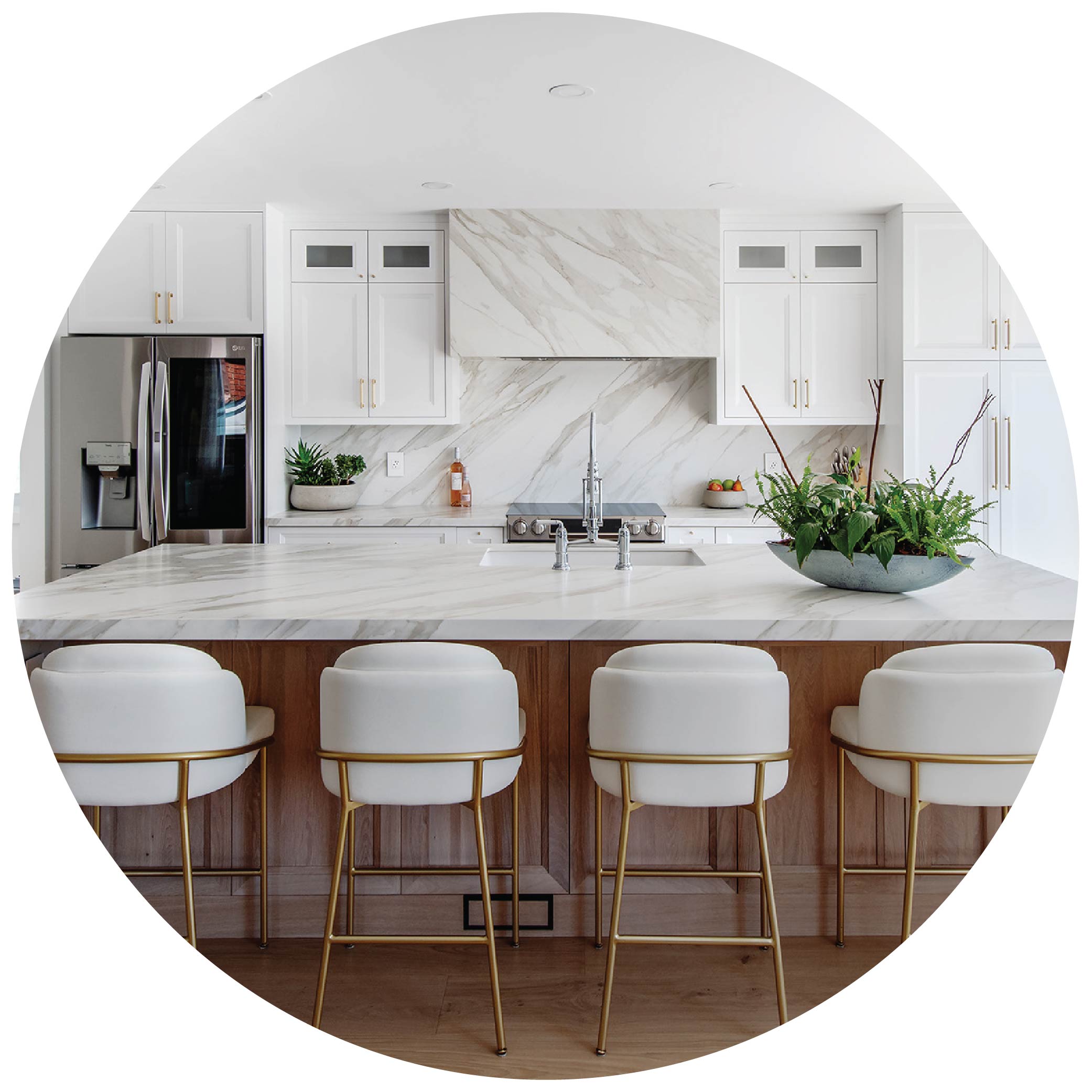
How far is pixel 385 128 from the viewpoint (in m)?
3.55

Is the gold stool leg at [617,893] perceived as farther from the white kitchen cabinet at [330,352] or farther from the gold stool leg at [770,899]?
the white kitchen cabinet at [330,352]

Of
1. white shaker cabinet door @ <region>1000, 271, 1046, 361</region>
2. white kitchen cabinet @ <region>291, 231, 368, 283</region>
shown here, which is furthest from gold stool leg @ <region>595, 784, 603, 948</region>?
white shaker cabinet door @ <region>1000, 271, 1046, 361</region>

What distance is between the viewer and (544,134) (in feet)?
11.8

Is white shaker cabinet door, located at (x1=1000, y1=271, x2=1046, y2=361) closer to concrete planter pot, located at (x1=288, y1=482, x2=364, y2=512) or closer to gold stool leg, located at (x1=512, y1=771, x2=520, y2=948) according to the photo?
concrete planter pot, located at (x1=288, y1=482, x2=364, y2=512)

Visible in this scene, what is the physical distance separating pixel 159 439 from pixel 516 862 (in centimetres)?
286

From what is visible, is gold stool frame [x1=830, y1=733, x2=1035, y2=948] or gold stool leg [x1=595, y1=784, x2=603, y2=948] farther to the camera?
gold stool leg [x1=595, y1=784, x2=603, y2=948]

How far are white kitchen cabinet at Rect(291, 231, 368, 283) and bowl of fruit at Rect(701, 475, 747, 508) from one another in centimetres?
203

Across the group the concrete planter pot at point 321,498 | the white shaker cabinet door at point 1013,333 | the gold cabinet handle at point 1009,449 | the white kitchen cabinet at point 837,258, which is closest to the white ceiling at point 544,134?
the white kitchen cabinet at point 837,258

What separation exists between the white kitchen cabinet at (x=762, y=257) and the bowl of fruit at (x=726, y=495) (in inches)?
39.4

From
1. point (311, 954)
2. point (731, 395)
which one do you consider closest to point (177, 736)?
point (311, 954)

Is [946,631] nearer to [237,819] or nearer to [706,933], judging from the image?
[706,933]

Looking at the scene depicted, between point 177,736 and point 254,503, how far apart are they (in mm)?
2576

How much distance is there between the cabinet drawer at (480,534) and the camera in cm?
454

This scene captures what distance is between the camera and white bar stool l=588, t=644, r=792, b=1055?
6.33ft
